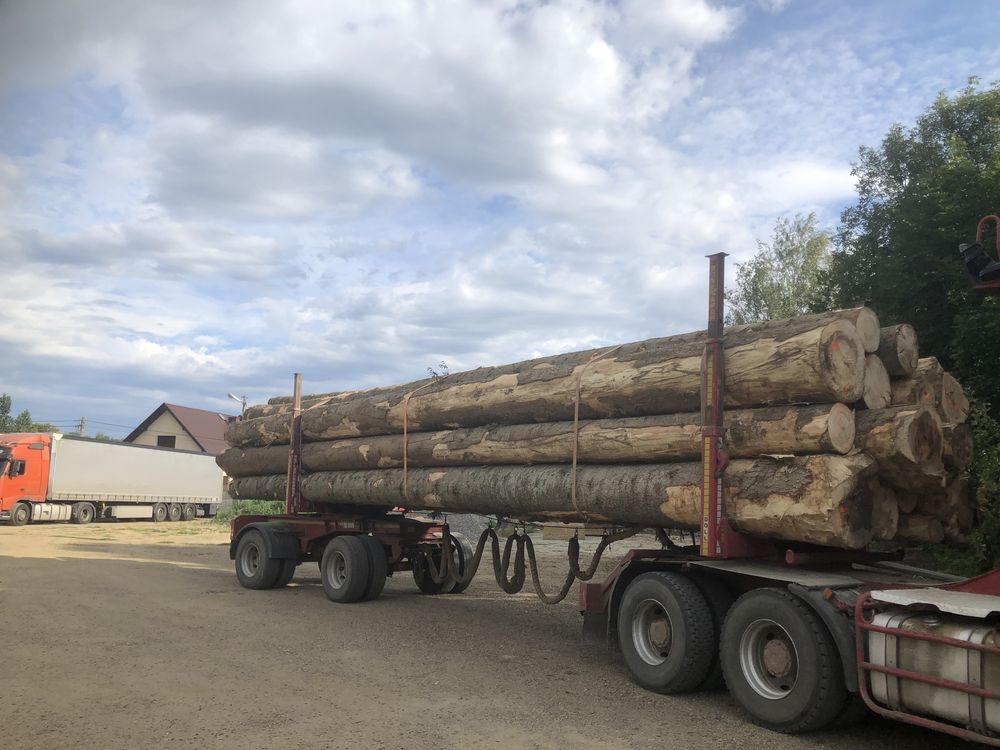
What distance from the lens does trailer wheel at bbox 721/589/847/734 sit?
5.89 meters

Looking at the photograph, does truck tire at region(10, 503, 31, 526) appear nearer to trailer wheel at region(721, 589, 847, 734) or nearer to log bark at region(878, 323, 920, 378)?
trailer wheel at region(721, 589, 847, 734)

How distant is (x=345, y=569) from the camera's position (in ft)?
40.1

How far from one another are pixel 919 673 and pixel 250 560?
36.4 feet

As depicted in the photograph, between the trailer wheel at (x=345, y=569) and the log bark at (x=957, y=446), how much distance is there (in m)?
7.89

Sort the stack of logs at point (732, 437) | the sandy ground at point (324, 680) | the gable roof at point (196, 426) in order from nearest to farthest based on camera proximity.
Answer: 1. the sandy ground at point (324, 680)
2. the stack of logs at point (732, 437)
3. the gable roof at point (196, 426)

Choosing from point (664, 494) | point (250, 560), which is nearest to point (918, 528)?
point (664, 494)

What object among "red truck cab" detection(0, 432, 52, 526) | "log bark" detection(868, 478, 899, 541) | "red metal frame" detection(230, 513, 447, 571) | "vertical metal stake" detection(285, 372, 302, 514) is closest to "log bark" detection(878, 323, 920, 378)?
"log bark" detection(868, 478, 899, 541)

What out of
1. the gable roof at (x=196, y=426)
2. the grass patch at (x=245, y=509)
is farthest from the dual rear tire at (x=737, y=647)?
the gable roof at (x=196, y=426)

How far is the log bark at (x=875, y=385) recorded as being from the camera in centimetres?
691

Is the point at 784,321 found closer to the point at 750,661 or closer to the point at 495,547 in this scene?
the point at 750,661

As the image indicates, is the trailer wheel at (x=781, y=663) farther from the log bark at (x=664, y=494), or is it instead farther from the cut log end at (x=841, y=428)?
the cut log end at (x=841, y=428)

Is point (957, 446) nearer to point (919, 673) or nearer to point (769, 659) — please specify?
point (769, 659)

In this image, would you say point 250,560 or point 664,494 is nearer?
point 664,494

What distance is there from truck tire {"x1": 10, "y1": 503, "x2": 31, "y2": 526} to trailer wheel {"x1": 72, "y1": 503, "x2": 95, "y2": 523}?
1937 millimetres
